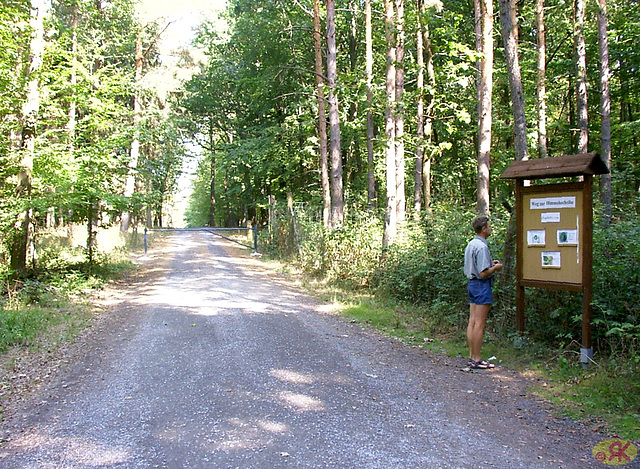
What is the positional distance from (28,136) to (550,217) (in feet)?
38.4

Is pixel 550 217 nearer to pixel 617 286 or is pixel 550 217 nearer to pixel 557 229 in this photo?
pixel 557 229

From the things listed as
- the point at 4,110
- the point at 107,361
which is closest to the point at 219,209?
the point at 4,110

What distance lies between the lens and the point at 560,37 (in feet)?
73.7

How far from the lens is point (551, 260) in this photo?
6.20m

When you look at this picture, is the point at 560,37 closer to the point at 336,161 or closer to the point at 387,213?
the point at 336,161

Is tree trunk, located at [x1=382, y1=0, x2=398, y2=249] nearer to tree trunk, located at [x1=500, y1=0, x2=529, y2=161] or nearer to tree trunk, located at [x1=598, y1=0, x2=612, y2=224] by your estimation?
tree trunk, located at [x1=500, y1=0, x2=529, y2=161]

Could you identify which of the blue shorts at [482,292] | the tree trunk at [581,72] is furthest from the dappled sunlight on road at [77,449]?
the tree trunk at [581,72]

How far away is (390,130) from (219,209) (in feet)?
173

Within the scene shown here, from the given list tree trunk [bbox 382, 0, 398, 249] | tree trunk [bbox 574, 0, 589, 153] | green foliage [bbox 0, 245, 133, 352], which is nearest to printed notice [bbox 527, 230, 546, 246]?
tree trunk [bbox 382, 0, 398, 249]

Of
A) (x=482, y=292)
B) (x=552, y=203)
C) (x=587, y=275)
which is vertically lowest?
(x=482, y=292)

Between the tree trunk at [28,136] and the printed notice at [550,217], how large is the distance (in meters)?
11.2

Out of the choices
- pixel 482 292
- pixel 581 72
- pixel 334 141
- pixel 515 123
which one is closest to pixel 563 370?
pixel 482 292

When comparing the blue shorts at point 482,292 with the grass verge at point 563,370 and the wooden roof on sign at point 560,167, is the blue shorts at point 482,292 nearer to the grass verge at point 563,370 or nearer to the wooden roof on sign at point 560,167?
the grass verge at point 563,370

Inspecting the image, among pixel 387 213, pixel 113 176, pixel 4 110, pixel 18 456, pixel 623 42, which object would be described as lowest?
pixel 18 456
